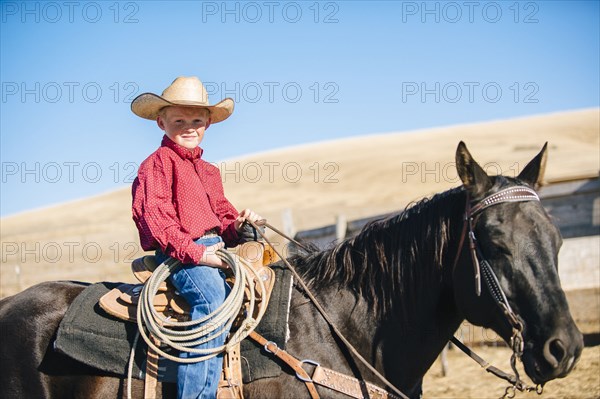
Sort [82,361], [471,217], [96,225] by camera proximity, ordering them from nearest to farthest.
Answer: [471,217] → [82,361] → [96,225]

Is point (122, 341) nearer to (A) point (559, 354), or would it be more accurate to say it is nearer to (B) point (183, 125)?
(B) point (183, 125)

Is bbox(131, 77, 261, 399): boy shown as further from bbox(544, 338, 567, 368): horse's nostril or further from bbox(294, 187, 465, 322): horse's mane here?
bbox(544, 338, 567, 368): horse's nostril

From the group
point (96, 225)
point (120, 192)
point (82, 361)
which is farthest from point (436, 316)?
point (120, 192)

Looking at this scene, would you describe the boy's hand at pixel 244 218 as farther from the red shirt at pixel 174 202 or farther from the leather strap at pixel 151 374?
the leather strap at pixel 151 374

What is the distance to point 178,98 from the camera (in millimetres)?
3512

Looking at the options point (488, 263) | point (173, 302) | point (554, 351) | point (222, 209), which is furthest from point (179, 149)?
point (554, 351)

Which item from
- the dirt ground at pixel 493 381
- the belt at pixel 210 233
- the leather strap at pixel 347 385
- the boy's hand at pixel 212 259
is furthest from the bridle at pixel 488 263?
the dirt ground at pixel 493 381

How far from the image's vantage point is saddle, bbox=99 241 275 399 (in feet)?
10.1

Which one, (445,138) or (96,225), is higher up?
(445,138)

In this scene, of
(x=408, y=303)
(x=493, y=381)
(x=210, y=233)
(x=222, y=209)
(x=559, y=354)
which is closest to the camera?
(x=559, y=354)

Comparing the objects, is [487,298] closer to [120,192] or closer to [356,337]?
[356,337]

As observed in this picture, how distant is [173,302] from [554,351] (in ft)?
6.39

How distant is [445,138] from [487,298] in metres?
58.4

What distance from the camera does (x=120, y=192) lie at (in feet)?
188
